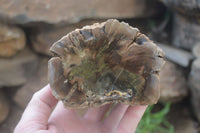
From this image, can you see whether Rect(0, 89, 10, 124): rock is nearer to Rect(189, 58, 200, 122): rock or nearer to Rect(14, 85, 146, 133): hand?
Rect(14, 85, 146, 133): hand

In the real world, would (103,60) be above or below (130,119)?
above

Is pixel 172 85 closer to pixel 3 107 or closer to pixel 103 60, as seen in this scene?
pixel 103 60

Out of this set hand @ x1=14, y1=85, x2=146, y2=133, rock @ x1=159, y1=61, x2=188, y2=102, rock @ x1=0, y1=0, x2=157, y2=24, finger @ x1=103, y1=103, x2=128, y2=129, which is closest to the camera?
hand @ x1=14, y1=85, x2=146, y2=133

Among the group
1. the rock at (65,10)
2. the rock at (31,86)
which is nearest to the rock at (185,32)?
the rock at (65,10)

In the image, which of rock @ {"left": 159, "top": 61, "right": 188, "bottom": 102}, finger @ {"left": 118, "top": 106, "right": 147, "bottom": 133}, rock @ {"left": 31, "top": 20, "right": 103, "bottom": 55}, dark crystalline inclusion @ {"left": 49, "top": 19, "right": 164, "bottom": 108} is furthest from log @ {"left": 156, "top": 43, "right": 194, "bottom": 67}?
dark crystalline inclusion @ {"left": 49, "top": 19, "right": 164, "bottom": 108}

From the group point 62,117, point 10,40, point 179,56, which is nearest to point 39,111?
point 62,117
